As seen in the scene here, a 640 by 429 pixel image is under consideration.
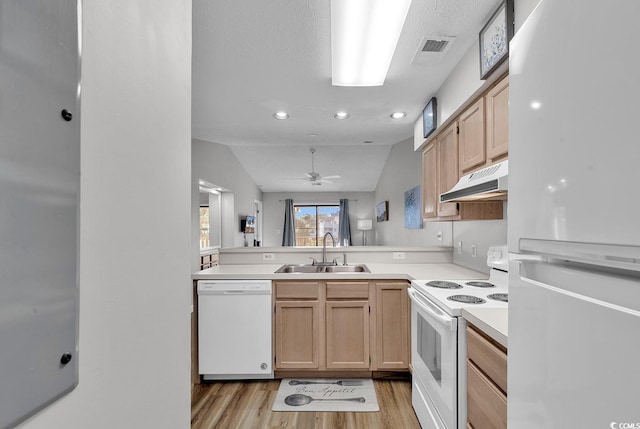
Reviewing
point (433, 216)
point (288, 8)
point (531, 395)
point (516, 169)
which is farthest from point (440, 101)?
point (531, 395)

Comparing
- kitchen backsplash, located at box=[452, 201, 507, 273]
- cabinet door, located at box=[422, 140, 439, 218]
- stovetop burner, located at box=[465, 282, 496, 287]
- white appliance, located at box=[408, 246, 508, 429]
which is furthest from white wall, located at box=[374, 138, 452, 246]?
white appliance, located at box=[408, 246, 508, 429]

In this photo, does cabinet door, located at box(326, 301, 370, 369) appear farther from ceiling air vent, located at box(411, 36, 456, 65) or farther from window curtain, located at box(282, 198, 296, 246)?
window curtain, located at box(282, 198, 296, 246)

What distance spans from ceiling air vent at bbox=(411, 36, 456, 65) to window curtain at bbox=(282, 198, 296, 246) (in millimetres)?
6931

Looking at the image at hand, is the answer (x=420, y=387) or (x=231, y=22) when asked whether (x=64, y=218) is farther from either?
(x=420, y=387)

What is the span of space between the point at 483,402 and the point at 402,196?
153 inches

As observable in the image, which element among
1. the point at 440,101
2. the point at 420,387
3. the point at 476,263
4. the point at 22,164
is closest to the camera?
the point at 22,164

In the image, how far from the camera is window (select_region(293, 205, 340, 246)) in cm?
910

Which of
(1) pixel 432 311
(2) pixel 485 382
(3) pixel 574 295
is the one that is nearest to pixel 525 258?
(3) pixel 574 295

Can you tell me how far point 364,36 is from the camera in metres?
1.64

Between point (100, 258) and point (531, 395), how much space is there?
0.88 m

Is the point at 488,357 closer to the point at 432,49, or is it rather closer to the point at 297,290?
the point at 297,290

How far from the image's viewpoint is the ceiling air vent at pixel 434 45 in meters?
1.73

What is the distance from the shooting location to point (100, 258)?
48 cm

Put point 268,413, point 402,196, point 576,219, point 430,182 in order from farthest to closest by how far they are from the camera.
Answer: point 402,196, point 430,182, point 268,413, point 576,219
